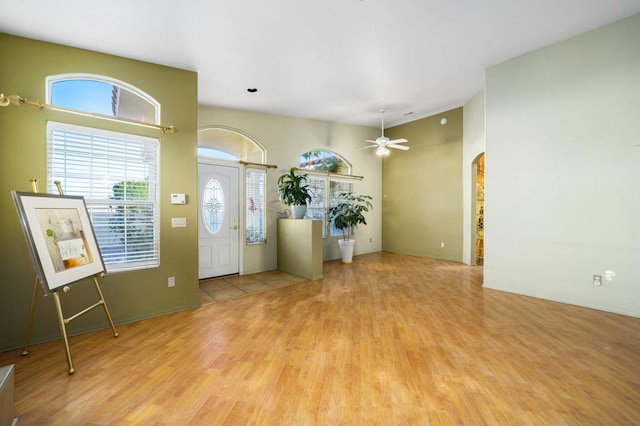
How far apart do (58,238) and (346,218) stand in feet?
16.5

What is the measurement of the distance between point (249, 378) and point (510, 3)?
428 centimetres

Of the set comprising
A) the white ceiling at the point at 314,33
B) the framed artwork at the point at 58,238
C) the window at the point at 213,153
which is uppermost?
the white ceiling at the point at 314,33

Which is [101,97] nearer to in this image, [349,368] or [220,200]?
[220,200]

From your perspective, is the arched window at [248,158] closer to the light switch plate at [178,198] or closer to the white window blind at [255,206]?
the white window blind at [255,206]

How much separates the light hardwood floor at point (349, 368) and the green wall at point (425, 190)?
296 centimetres

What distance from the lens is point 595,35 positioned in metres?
3.28

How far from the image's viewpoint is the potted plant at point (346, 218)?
20.9 ft

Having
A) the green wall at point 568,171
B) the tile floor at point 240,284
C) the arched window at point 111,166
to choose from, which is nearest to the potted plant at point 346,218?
the tile floor at point 240,284

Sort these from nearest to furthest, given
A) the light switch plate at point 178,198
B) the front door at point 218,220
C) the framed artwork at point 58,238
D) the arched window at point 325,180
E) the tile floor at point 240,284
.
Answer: the framed artwork at point 58,238, the light switch plate at point 178,198, the tile floor at point 240,284, the front door at point 218,220, the arched window at point 325,180

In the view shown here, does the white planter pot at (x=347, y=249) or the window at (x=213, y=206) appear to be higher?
the window at (x=213, y=206)

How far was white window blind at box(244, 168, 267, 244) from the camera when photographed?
18.1 feet

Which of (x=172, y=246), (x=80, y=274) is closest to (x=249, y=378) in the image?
(x=80, y=274)

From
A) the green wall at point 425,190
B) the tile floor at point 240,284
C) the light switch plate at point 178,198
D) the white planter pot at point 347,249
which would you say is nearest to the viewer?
the light switch plate at point 178,198

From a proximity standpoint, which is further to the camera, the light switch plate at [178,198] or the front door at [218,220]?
the front door at [218,220]
